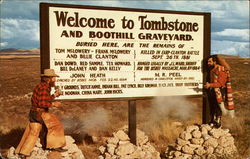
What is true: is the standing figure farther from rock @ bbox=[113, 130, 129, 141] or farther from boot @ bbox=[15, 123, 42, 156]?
boot @ bbox=[15, 123, 42, 156]

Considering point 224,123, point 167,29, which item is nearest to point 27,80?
point 224,123

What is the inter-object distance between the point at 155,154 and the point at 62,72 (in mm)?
3347

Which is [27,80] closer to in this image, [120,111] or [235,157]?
[120,111]

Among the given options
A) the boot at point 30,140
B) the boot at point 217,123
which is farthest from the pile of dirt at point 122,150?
the boot at point 217,123

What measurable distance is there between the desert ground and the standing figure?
1.07 meters

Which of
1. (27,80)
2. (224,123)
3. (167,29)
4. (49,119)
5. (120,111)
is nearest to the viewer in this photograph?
(49,119)

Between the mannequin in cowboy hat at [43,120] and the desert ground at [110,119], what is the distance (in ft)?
7.33

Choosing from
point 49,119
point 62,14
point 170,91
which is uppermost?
point 62,14

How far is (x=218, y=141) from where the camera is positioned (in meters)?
8.16

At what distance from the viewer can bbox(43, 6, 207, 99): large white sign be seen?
736cm

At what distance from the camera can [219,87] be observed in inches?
329

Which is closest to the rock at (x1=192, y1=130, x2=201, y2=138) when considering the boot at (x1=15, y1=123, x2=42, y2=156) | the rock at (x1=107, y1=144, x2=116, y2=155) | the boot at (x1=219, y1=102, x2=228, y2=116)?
the boot at (x1=219, y1=102, x2=228, y2=116)

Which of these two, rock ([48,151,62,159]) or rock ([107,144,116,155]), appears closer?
rock ([48,151,62,159])

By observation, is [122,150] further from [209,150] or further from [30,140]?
[209,150]
